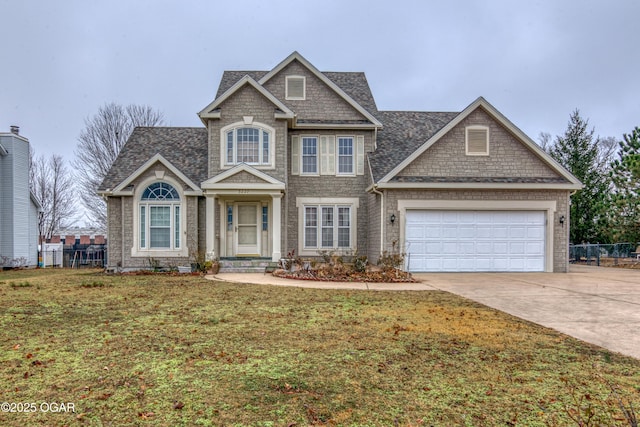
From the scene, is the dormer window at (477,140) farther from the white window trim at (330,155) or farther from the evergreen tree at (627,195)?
the evergreen tree at (627,195)

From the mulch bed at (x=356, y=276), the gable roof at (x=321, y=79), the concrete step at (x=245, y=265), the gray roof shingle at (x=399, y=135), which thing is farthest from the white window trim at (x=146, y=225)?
the gray roof shingle at (x=399, y=135)

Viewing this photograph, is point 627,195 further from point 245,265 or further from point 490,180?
point 245,265

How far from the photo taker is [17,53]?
76.5ft

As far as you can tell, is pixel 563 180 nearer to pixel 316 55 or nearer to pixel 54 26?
pixel 54 26

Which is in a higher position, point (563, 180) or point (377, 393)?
point (563, 180)

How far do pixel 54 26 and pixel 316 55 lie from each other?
43.8 meters

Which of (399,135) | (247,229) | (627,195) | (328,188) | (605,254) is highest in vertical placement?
(399,135)

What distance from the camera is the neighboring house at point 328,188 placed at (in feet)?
50.8

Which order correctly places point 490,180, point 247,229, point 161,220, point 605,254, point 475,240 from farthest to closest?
point 605,254 → point 247,229 → point 161,220 → point 475,240 → point 490,180

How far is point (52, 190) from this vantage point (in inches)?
1519

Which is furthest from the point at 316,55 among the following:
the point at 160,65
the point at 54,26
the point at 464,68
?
the point at 54,26

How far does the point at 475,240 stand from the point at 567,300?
663cm

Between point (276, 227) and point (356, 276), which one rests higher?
point (276, 227)

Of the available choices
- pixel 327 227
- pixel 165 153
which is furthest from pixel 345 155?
pixel 165 153
